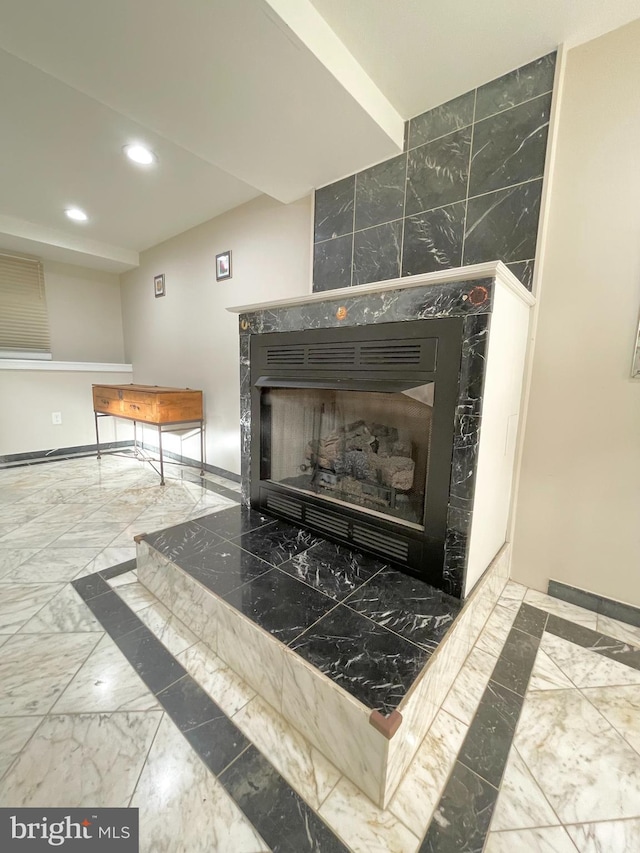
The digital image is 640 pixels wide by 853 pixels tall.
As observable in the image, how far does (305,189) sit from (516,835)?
8.61ft

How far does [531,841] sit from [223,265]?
3.12 meters

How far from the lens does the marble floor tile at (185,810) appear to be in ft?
2.19

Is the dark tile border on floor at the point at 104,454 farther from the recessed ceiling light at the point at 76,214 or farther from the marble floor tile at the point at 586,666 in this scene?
the recessed ceiling light at the point at 76,214

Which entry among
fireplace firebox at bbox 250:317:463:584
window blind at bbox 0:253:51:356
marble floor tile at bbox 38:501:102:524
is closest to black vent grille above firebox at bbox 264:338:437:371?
fireplace firebox at bbox 250:317:463:584

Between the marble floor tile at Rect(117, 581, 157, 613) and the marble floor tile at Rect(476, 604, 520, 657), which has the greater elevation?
the marble floor tile at Rect(117, 581, 157, 613)

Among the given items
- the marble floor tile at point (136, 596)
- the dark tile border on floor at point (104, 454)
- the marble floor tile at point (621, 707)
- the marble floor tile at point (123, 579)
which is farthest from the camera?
the dark tile border on floor at point (104, 454)

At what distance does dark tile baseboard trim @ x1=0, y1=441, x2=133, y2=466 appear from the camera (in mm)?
3255

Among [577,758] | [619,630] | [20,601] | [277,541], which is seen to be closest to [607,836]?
[577,758]

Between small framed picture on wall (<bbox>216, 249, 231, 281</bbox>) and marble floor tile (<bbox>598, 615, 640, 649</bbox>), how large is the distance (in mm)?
2965

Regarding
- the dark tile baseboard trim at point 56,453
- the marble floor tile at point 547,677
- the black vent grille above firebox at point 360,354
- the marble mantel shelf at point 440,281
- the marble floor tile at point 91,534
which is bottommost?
the marble floor tile at point 547,677

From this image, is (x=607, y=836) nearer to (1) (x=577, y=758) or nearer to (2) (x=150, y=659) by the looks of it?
(1) (x=577, y=758)

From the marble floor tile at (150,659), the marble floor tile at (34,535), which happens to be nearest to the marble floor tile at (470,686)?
the marble floor tile at (150,659)

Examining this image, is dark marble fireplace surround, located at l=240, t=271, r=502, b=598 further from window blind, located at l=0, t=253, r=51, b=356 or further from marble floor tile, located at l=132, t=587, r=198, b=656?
window blind, located at l=0, t=253, r=51, b=356

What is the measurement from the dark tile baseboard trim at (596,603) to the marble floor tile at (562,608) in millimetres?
22
